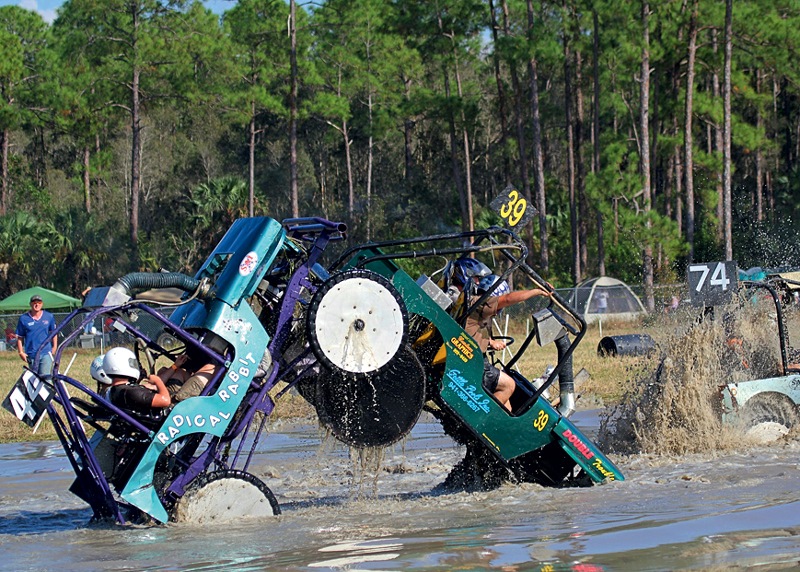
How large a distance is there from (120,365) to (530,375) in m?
11.7

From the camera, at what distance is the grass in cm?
1625

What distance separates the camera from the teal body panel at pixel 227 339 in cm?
865

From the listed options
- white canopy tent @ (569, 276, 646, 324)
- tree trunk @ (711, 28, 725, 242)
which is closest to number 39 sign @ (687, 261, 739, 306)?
white canopy tent @ (569, 276, 646, 324)

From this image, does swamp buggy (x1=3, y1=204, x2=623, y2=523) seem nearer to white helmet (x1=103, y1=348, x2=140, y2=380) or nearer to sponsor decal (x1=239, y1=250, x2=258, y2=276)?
sponsor decal (x1=239, y1=250, x2=258, y2=276)

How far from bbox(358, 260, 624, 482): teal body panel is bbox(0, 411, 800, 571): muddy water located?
39cm

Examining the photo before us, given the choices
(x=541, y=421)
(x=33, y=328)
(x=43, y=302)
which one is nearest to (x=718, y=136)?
(x=43, y=302)

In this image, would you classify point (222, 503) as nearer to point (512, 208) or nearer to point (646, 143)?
point (512, 208)

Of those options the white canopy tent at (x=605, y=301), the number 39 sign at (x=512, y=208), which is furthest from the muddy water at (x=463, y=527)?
the white canopy tent at (x=605, y=301)

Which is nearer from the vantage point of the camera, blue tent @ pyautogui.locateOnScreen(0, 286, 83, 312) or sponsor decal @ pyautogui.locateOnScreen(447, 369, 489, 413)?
sponsor decal @ pyautogui.locateOnScreen(447, 369, 489, 413)

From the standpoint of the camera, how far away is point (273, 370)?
30.2ft

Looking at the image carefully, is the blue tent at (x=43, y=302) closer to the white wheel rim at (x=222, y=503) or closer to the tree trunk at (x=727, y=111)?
the tree trunk at (x=727, y=111)

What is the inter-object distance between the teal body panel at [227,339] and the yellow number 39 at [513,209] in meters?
1.87

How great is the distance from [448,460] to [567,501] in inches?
124

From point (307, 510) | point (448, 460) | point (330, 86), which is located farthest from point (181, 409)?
point (330, 86)
